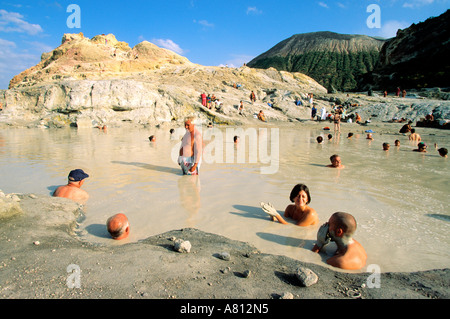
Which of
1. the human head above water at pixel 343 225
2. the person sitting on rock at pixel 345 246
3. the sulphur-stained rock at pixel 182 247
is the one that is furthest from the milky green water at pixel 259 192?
the sulphur-stained rock at pixel 182 247

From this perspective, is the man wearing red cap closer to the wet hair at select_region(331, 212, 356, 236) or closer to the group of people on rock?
the wet hair at select_region(331, 212, 356, 236)

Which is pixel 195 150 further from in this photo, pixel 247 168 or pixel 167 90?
pixel 167 90


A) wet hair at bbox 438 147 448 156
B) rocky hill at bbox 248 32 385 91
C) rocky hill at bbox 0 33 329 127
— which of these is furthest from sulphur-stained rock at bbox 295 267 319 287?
rocky hill at bbox 248 32 385 91

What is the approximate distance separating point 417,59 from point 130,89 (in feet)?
115

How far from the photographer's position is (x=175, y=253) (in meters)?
2.60

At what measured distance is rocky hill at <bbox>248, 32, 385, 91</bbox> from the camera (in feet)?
201

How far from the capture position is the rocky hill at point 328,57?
61125mm

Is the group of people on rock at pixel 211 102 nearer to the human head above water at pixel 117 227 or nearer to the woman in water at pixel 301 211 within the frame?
the woman in water at pixel 301 211

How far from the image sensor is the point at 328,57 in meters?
68.3

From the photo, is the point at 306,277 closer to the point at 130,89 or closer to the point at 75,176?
the point at 75,176

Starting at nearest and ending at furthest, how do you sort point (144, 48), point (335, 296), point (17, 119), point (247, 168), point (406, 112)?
point (335, 296) → point (247, 168) → point (17, 119) → point (406, 112) → point (144, 48)

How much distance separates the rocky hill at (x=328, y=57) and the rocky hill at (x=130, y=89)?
A: 97.4 ft
